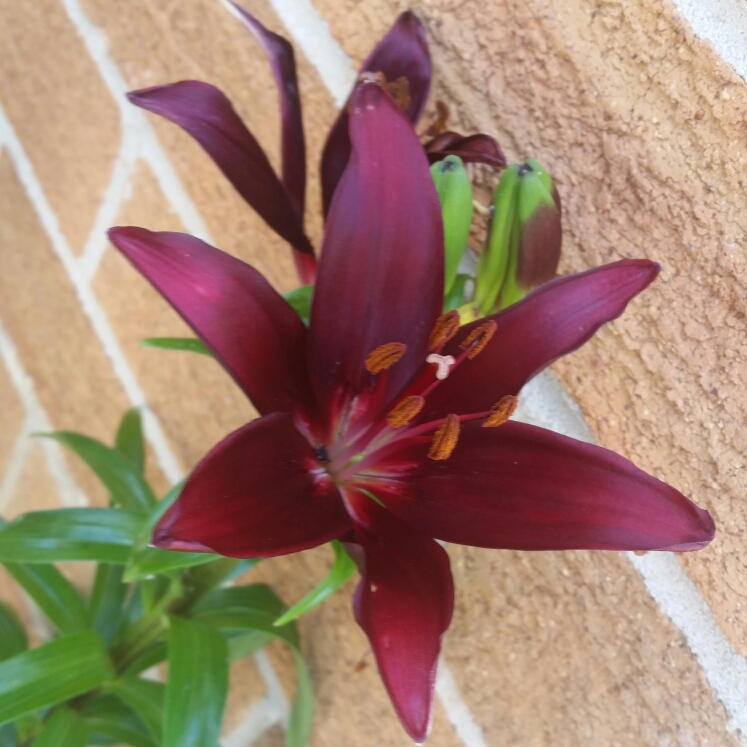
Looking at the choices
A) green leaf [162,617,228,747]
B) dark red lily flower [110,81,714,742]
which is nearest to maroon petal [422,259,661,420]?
dark red lily flower [110,81,714,742]

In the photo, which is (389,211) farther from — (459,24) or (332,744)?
(332,744)

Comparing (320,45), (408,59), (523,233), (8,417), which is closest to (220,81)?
(320,45)

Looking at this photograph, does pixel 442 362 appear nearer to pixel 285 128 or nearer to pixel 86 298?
pixel 285 128

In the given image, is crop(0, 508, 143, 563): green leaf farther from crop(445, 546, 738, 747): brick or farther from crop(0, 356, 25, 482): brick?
crop(0, 356, 25, 482): brick

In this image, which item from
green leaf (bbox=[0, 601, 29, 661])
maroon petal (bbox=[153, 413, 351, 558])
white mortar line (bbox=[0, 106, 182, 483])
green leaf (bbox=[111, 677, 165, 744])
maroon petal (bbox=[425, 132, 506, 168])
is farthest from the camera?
white mortar line (bbox=[0, 106, 182, 483])

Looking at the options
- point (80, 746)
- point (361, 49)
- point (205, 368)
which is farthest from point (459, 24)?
point (80, 746)

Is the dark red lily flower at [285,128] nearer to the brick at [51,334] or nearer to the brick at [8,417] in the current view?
the brick at [51,334]
